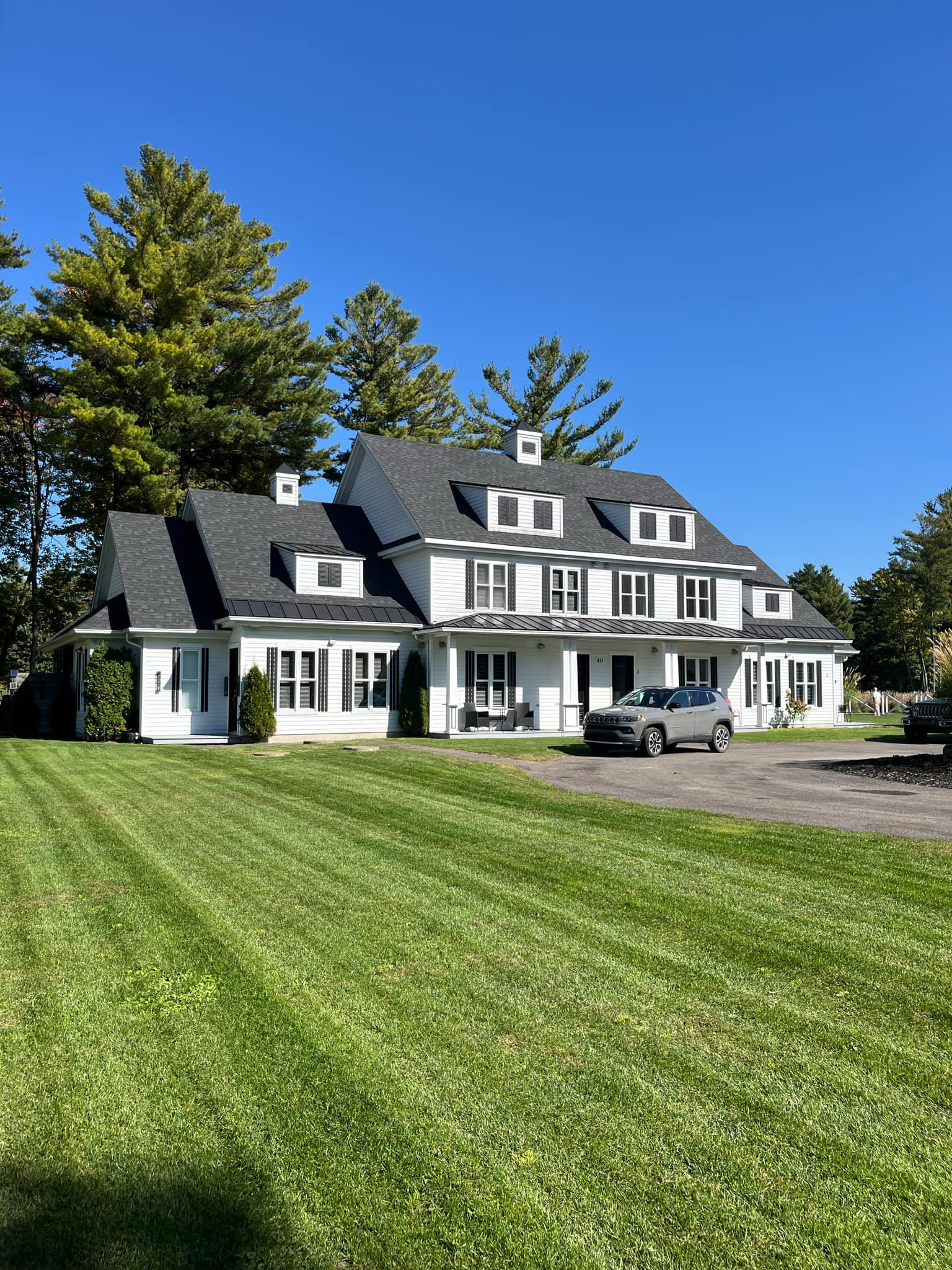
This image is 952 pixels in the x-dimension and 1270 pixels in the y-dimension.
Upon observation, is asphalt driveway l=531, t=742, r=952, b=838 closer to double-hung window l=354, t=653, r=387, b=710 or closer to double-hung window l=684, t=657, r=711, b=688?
double-hung window l=354, t=653, r=387, b=710

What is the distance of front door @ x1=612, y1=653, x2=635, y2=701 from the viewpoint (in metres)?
30.8

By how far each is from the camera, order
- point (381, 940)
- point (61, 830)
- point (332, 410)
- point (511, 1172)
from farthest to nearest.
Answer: point (332, 410)
point (61, 830)
point (381, 940)
point (511, 1172)

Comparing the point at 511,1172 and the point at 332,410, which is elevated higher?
the point at 332,410

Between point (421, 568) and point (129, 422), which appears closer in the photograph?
point (421, 568)

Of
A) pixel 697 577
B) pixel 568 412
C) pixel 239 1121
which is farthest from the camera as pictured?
pixel 568 412

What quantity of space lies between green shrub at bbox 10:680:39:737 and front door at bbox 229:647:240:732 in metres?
6.69

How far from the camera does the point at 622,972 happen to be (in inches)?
201

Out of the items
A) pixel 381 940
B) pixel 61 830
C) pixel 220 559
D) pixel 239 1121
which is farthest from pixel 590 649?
pixel 239 1121

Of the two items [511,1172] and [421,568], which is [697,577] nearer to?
[421,568]

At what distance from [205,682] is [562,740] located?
10415 mm

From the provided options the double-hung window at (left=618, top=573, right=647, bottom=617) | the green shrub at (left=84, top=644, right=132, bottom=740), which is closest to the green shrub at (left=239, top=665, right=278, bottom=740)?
the green shrub at (left=84, top=644, right=132, bottom=740)

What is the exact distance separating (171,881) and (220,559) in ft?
65.7

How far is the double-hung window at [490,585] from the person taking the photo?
28.2 metres

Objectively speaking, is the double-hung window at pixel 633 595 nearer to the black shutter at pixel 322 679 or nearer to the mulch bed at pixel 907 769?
the black shutter at pixel 322 679
